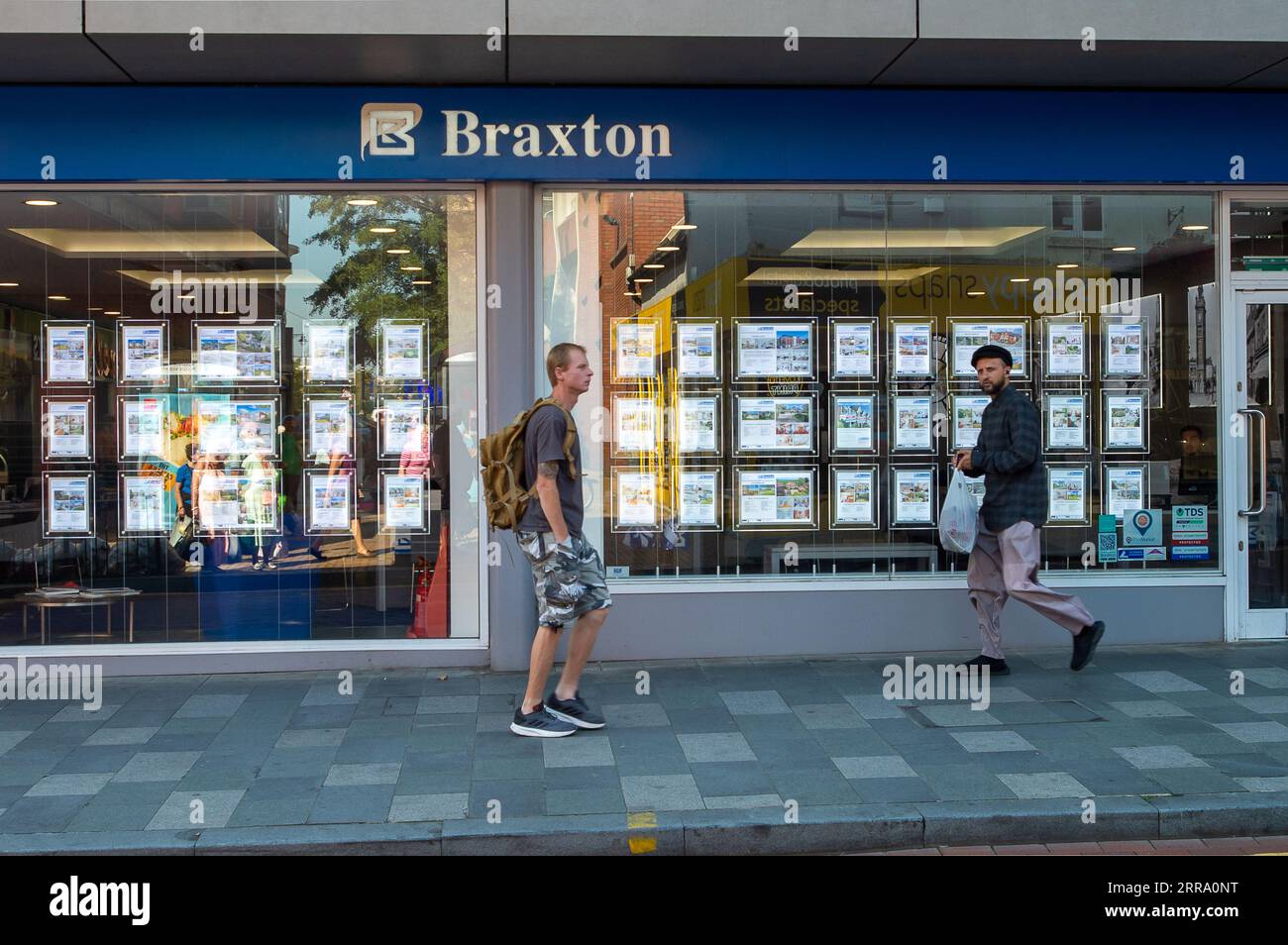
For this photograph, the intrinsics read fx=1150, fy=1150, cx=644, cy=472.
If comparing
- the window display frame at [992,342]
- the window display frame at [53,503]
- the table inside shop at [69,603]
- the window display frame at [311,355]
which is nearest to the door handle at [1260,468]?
the window display frame at [992,342]

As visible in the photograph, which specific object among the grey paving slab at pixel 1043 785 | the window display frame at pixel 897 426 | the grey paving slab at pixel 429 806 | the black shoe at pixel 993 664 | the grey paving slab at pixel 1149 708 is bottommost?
the grey paving slab at pixel 429 806

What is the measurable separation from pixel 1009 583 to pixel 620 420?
118 inches

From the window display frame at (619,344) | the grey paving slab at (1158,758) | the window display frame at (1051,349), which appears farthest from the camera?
the window display frame at (1051,349)

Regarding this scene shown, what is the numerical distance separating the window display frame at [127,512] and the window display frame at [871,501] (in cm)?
487

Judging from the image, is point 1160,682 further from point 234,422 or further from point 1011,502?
point 234,422

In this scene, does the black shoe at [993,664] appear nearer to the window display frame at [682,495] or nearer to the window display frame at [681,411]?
the window display frame at [682,495]

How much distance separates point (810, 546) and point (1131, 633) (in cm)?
250

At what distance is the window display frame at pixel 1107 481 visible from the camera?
8844 mm

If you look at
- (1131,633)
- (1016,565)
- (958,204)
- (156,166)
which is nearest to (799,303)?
(958,204)

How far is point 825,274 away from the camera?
864 centimetres

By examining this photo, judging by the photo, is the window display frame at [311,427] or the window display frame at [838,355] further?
the window display frame at [838,355]

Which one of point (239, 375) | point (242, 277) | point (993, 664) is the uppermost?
point (242, 277)

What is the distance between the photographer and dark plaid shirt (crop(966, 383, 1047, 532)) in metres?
7.29

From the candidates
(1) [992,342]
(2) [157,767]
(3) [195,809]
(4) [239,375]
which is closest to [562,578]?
(3) [195,809]
